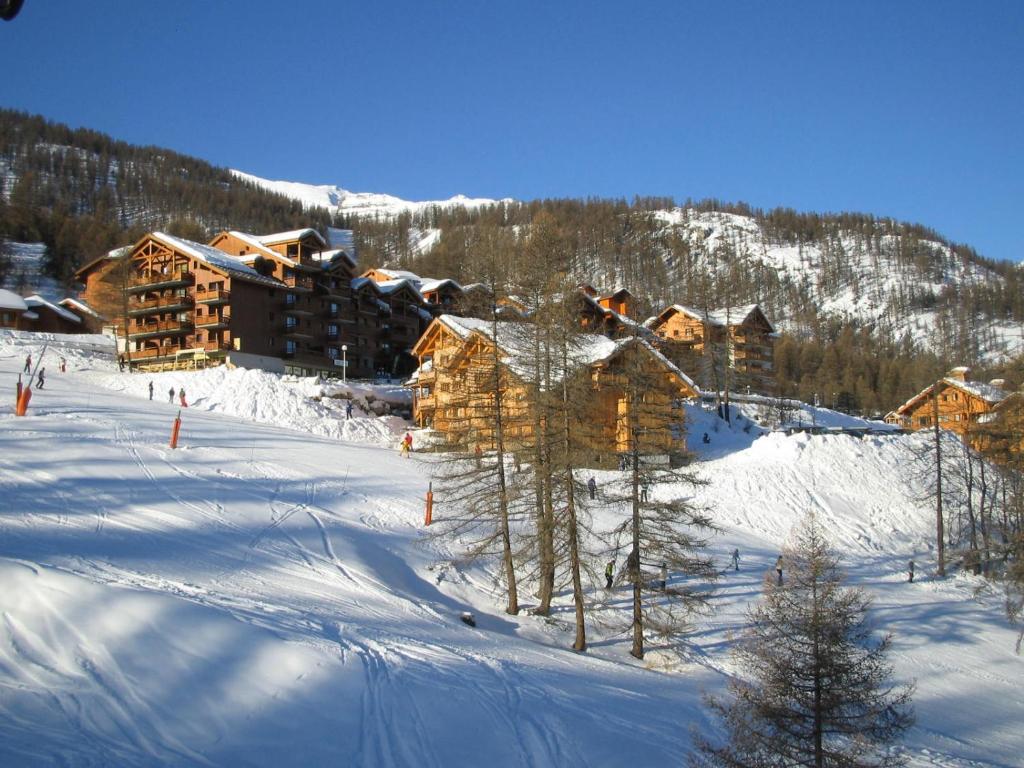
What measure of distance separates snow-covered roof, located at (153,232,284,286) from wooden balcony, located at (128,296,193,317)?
12.5 ft

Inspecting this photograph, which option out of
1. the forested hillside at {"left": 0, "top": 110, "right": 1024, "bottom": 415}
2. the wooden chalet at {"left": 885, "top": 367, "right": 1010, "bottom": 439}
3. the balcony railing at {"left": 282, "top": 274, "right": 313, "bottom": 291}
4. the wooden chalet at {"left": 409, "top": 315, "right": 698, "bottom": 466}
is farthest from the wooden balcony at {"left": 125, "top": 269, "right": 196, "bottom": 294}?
the wooden chalet at {"left": 885, "top": 367, "right": 1010, "bottom": 439}

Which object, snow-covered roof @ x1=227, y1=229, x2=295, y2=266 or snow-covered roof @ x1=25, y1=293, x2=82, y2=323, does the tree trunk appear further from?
snow-covered roof @ x1=25, y1=293, x2=82, y2=323

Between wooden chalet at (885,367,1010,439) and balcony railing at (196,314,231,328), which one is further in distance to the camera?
balcony railing at (196,314,231,328)

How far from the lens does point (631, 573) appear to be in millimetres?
19125

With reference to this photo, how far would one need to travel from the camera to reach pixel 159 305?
61.7m

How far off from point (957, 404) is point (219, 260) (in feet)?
195

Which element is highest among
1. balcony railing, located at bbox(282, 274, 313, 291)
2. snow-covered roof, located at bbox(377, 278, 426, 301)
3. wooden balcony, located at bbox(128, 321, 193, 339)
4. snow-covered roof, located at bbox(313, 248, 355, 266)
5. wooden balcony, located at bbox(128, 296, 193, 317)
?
snow-covered roof, located at bbox(313, 248, 355, 266)

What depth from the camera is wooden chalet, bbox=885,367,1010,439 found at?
45647mm

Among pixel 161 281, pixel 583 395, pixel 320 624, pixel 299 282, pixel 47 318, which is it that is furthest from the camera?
pixel 47 318

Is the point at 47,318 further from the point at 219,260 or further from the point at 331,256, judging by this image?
the point at 331,256

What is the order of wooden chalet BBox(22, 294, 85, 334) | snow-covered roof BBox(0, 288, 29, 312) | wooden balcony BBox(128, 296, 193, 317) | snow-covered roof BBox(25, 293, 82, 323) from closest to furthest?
wooden balcony BBox(128, 296, 193, 317) → snow-covered roof BBox(0, 288, 29, 312) → wooden chalet BBox(22, 294, 85, 334) → snow-covered roof BBox(25, 293, 82, 323)

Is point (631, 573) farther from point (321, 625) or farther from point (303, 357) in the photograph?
point (303, 357)

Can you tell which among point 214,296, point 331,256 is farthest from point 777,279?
point 214,296

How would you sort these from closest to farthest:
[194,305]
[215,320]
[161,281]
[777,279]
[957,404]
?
[957,404]
[215,320]
[194,305]
[161,281]
[777,279]
